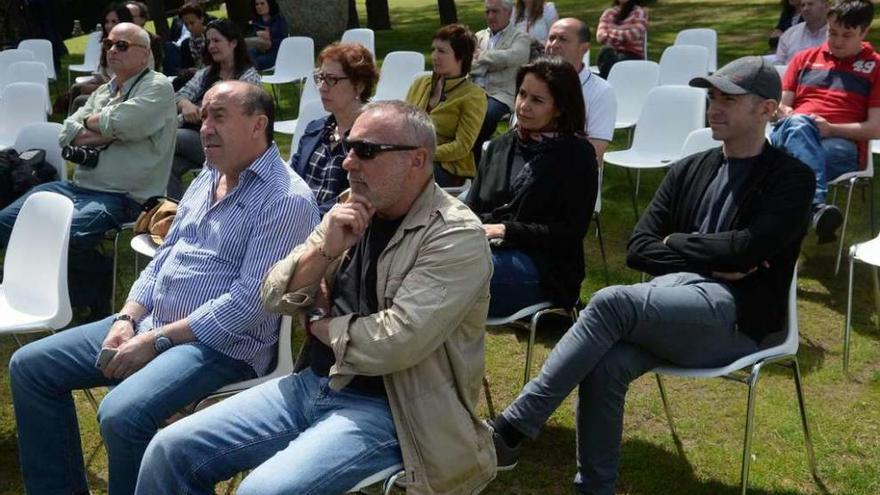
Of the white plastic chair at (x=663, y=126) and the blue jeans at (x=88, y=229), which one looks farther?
the white plastic chair at (x=663, y=126)

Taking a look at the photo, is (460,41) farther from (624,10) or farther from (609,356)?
(624,10)

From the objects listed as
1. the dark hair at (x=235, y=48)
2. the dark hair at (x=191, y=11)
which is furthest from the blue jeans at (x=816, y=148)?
the dark hair at (x=191, y=11)

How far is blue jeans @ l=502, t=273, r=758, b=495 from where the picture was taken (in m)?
3.20

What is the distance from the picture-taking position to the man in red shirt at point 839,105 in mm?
5254

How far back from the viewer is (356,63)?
470cm

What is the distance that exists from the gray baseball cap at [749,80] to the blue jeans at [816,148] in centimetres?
165

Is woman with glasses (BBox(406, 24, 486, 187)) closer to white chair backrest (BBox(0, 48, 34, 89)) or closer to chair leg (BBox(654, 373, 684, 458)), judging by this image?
chair leg (BBox(654, 373, 684, 458))

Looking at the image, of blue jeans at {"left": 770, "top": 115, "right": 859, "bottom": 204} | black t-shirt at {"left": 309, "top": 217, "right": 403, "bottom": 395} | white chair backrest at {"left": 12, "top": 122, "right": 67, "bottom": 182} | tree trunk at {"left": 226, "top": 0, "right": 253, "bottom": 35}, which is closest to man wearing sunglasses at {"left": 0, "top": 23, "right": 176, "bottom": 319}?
white chair backrest at {"left": 12, "top": 122, "right": 67, "bottom": 182}

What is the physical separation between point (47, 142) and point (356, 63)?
6.36 ft

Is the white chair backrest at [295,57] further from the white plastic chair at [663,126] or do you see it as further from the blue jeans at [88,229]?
the blue jeans at [88,229]

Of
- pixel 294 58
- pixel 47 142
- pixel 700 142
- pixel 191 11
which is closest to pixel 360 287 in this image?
pixel 700 142

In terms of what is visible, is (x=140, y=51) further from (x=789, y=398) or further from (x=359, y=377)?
(x=789, y=398)

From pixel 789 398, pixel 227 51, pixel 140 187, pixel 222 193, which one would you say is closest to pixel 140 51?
pixel 140 187

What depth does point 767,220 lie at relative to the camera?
3.29 m
